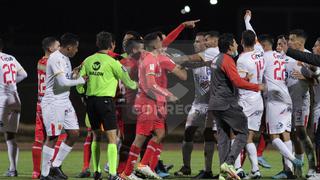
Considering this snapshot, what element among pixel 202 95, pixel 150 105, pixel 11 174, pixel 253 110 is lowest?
pixel 11 174

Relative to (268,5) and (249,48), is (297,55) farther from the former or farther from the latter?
(268,5)

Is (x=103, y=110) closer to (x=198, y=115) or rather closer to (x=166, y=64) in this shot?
(x=166, y=64)

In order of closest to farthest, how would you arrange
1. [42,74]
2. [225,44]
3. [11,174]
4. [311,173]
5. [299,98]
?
[225,44] < [311,173] < [11,174] < [42,74] < [299,98]

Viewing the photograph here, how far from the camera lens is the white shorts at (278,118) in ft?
43.0

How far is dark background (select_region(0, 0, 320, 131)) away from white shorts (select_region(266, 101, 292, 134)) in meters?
13.1

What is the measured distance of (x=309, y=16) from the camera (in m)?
28.7

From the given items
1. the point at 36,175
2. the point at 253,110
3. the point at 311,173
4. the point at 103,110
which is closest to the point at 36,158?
the point at 36,175

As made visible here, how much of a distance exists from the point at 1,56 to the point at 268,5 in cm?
1754

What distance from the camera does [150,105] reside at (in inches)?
487

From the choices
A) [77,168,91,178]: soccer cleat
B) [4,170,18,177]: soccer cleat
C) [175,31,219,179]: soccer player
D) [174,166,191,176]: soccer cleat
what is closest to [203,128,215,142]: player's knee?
[175,31,219,179]: soccer player

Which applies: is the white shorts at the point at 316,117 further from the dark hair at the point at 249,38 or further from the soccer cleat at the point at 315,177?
the dark hair at the point at 249,38

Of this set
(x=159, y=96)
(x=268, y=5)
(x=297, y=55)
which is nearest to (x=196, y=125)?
(x=159, y=96)

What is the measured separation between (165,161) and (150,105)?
15.8 feet

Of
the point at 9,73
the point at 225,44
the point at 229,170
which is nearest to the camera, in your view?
the point at 229,170
